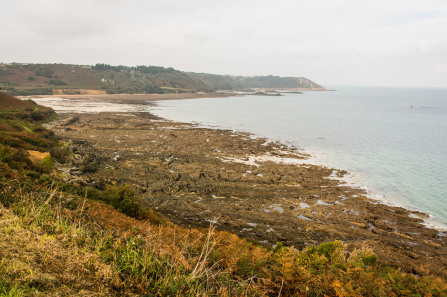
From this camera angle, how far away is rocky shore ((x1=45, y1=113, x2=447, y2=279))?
15.1 metres

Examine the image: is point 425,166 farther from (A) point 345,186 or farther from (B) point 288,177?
(B) point 288,177

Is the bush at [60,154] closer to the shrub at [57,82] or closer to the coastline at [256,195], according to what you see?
the coastline at [256,195]

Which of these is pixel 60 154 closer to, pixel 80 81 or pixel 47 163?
pixel 47 163

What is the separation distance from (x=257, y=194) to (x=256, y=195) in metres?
0.19

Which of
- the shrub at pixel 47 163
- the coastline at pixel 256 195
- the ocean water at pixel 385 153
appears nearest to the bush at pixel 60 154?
the coastline at pixel 256 195

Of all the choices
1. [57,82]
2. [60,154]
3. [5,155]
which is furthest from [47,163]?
[57,82]

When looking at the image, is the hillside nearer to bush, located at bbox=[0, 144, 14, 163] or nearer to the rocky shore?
the rocky shore

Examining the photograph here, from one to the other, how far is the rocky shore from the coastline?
2.7 inches

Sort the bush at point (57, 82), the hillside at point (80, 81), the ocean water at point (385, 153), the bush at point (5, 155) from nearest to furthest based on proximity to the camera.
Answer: the bush at point (5, 155), the ocean water at point (385, 153), the hillside at point (80, 81), the bush at point (57, 82)

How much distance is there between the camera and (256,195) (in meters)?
20.6

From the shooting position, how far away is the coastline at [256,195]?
1511cm

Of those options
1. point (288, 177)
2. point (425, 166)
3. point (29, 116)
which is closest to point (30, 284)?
point (288, 177)

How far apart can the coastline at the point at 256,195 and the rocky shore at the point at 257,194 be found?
7 cm

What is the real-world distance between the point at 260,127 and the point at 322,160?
23147 mm
